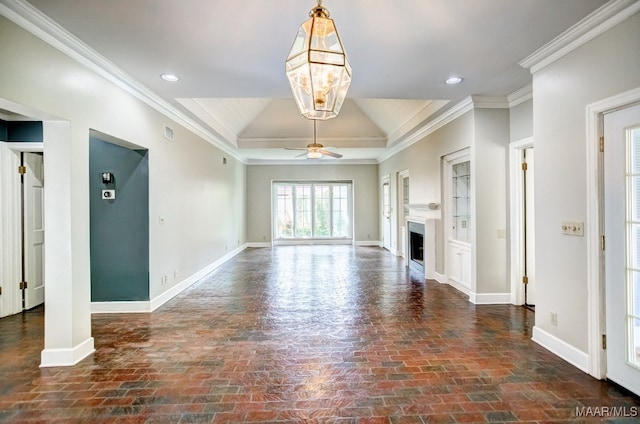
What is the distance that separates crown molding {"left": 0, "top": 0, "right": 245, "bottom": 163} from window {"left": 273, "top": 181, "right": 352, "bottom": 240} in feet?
21.6

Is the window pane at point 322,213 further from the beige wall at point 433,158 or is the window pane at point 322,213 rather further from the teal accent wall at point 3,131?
the teal accent wall at point 3,131

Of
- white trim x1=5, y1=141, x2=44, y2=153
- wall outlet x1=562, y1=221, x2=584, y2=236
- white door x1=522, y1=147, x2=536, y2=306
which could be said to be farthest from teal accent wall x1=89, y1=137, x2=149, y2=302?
white door x1=522, y1=147, x2=536, y2=306

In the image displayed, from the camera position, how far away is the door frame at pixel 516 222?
446cm

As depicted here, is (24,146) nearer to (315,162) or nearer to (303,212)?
(315,162)

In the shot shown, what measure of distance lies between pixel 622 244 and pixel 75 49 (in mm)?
4660

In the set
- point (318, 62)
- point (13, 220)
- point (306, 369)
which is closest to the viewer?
point (318, 62)

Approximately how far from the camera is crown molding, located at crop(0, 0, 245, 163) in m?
2.34

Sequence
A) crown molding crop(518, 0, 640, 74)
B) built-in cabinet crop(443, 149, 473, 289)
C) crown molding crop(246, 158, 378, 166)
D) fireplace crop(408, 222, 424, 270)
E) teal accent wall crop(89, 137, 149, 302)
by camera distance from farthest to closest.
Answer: crown molding crop(246, 158, 378, 166) → fireplace crop(408, 222, 424, 270) → built-in cabinet crop(443, 149, 473, 289) → teal accent wall crop(89, 137, 149, 302) → crown molding crop(518, 0, 640, 74)

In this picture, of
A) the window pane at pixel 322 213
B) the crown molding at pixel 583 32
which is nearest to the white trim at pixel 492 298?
the crown molding at pixel 583 32

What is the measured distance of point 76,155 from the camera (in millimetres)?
2975

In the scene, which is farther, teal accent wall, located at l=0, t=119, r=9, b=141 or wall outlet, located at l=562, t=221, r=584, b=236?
teal accent wall, located at l=0, t=119, r=9, b=141

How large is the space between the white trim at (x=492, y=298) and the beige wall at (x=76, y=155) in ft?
14.4

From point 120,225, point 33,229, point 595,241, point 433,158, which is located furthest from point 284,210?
point 595,241

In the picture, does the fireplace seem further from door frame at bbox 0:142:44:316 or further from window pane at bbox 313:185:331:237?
door frame at bbox 0:142:44:316
